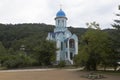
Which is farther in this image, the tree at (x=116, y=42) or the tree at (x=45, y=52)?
the tree at (x=45, y=52)

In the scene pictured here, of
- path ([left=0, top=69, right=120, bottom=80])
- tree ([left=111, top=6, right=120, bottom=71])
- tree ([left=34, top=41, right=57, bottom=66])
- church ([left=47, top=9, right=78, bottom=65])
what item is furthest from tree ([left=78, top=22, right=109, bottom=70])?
church ([left=47, top=9, right=78, bottom=65])

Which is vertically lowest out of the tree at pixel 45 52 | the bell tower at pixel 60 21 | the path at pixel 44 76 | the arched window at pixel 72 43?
the path at pixel 44 76

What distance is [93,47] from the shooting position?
122 feet

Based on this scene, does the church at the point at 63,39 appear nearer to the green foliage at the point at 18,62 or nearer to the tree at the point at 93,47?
the green foliage at the point at 18,62

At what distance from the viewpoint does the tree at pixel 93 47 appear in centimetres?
3606

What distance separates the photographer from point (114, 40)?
33062mm

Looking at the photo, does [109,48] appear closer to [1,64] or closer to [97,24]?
[97,24]

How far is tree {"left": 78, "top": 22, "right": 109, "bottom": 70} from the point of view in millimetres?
36062

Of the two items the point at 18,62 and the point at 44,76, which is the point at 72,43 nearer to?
the point at 18,62

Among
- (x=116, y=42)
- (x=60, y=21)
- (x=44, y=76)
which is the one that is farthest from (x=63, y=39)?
(x=44, y=76)

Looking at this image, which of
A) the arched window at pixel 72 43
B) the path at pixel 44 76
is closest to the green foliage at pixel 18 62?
the arched window at pixel 72 43

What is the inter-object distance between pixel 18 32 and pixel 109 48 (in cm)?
7003

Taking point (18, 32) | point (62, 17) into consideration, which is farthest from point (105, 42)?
point (18, 32)

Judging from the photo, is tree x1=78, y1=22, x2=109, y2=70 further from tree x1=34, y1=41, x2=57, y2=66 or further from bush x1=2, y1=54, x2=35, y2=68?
bush x1=2, y1=54, x2=35, y2=68
